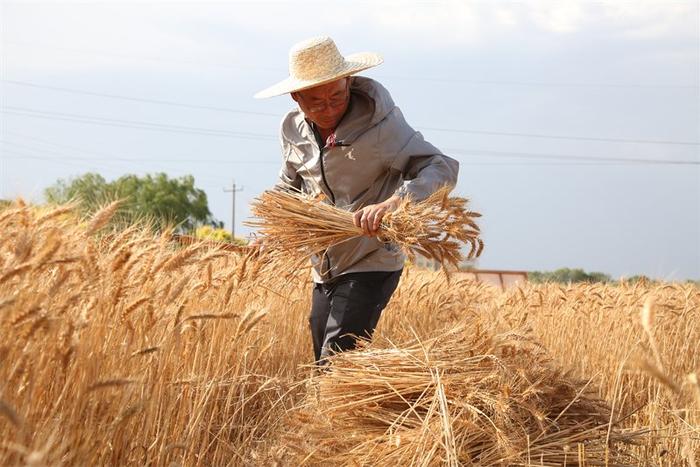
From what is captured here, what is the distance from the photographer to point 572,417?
307 cm

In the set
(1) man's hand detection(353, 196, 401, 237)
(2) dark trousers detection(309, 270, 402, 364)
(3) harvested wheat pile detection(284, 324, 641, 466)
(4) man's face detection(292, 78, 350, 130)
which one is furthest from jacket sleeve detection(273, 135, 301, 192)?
(3) harvested wheat pile detection(284, 324, 641, 466)

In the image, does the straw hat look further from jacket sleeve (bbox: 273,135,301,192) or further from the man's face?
jacket sleeve (bbox: 273,135,301,192)

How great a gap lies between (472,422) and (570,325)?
11.8ft

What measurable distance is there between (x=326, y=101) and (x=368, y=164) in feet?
1.01

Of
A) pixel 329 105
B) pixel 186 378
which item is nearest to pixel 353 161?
pixel 329 105

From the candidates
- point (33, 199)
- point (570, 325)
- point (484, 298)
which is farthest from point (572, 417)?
point (484, 298)

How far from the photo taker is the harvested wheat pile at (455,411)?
2.76 m

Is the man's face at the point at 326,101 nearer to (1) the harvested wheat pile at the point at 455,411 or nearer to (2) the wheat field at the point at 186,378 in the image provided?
(2) the wheat field at the point at 186,378

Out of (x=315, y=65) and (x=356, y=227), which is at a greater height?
(x=315, y=65)

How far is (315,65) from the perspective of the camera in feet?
12.0

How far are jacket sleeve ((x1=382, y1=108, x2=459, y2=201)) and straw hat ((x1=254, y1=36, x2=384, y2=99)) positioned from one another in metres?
0.30

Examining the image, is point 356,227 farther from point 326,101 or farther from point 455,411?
point 455,411

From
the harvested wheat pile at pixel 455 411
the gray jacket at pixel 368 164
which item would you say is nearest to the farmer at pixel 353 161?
the gray jacket at pixel 368 164

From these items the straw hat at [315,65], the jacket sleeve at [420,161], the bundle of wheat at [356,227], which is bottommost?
the bundle of wheat at [356,227]
